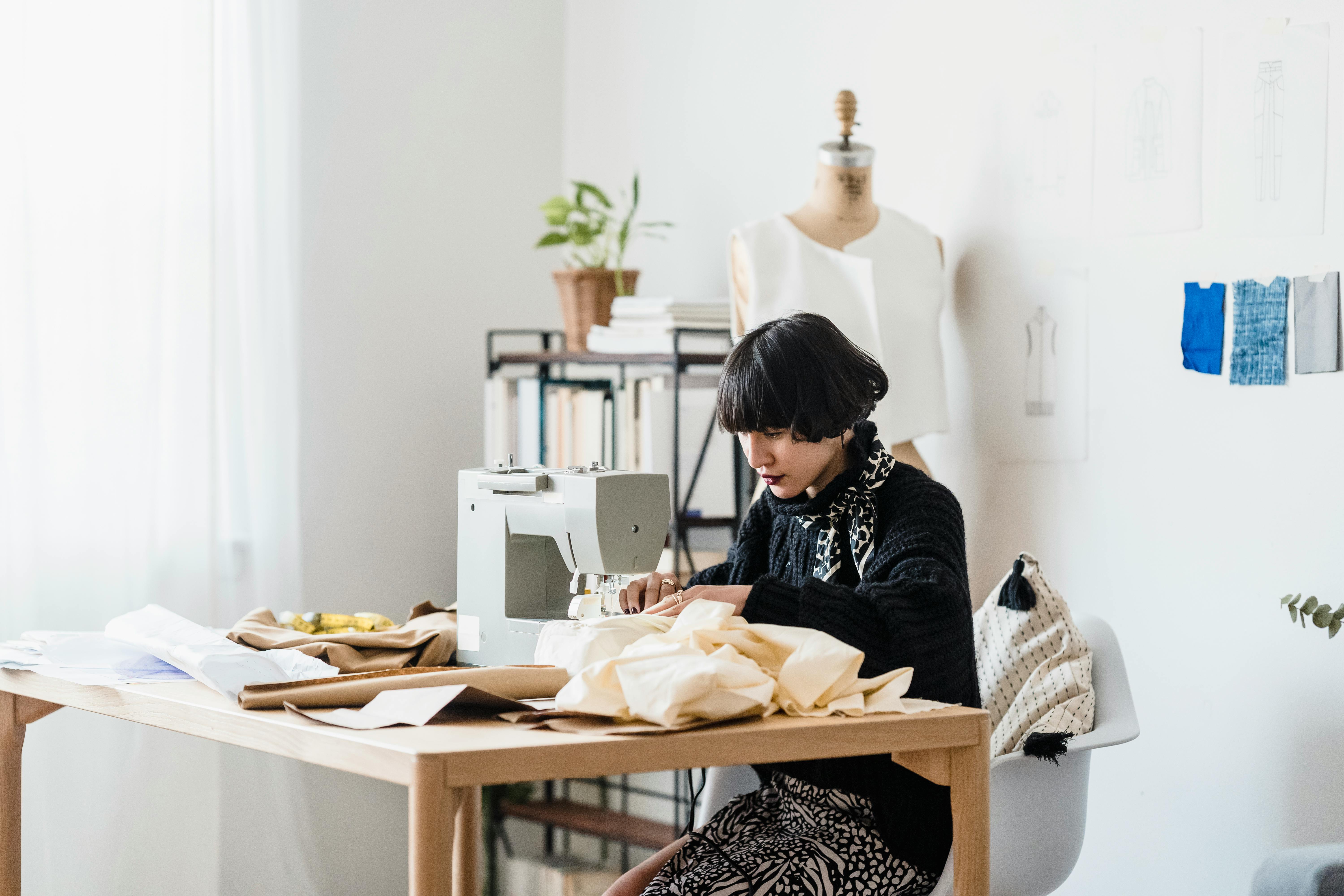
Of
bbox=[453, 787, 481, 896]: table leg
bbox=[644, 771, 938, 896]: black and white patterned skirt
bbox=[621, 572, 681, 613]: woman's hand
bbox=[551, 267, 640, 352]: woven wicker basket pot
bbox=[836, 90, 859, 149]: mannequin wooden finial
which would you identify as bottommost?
bbox=[453, 787, 481, 896]: table leg

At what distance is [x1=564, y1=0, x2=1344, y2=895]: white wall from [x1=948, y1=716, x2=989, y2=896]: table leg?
1077 mm

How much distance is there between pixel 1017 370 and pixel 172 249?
1.77 meters

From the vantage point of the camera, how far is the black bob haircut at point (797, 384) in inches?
64.6

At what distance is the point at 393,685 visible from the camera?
52.4 inches

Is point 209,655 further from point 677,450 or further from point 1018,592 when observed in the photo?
point 677,450

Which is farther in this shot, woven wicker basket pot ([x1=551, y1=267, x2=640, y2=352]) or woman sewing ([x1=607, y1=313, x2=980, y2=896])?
woven wicker basket pot ([x1=551, y1=267, x2=640, y2=352])

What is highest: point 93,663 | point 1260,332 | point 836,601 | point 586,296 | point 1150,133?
point 1150,133

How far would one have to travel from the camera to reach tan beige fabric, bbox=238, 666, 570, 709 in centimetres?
129

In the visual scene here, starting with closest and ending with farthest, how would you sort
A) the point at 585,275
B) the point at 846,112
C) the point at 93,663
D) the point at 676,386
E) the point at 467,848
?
the point at 93,663 → the point at 467,848 → the point at 846,112 → the point at 676,386 → the point at 585,275

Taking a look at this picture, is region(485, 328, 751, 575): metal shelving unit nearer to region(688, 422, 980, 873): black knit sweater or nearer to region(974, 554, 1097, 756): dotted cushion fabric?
region(974, 554, 1097, 756): dotted cushion fabric

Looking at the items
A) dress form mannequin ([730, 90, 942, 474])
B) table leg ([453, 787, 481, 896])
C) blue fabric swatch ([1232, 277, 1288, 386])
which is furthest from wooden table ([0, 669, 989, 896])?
dress form mannequin ([730, 90, 942, 474])

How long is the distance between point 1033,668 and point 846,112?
125cm

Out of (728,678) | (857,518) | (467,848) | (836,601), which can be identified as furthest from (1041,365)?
(728,678)

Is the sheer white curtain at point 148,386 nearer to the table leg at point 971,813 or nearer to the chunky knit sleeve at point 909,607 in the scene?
the chunky knit sleeve at point 909,607
